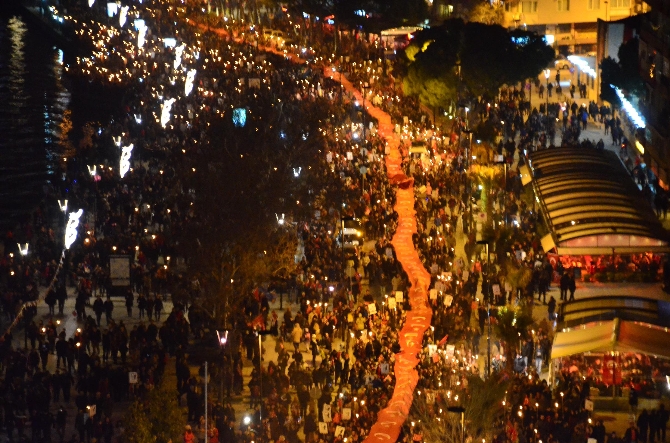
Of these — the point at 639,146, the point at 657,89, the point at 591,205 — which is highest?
the point at 657,89

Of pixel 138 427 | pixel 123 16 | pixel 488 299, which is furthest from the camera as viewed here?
pixel 123 16

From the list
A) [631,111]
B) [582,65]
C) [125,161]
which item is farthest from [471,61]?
[125,161]

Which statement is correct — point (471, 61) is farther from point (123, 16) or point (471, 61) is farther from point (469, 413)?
point (469, 413)

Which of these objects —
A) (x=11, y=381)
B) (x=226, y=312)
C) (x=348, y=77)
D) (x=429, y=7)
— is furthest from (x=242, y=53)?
(x=11, y=381)

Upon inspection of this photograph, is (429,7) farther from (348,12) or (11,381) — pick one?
(11,381)

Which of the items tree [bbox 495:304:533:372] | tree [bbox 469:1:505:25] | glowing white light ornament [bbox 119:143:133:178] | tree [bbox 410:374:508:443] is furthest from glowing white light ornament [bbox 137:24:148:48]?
tree [bbox 410:374:508:443]

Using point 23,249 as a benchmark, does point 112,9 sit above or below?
above

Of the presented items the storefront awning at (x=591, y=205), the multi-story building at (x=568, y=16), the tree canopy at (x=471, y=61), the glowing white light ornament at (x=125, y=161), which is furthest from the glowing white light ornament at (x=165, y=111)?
the multi-story building at (x=568, y=16)
